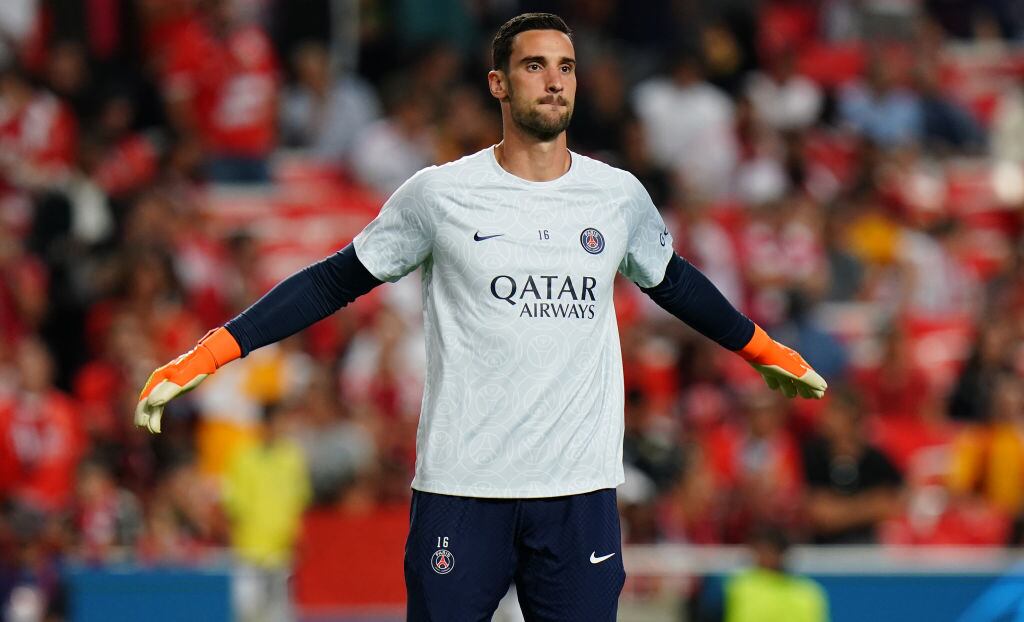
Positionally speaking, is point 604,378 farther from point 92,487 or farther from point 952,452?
point 952,452

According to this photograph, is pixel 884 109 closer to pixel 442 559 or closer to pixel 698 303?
pixel 698 303

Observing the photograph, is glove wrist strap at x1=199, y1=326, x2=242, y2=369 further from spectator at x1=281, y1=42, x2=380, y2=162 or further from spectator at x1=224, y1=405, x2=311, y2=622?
spectator at x1=281, y1=42, x2=380, y2=162

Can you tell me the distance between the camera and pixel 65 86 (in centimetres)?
1448

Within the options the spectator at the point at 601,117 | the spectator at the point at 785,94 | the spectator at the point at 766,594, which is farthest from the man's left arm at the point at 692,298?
the spectator at the point at 785,94

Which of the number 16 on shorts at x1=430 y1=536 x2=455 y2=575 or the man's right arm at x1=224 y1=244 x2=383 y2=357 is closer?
the number 16 on shorts at x1=430 y1=536 x2=455 y2=575

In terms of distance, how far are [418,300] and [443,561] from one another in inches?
319

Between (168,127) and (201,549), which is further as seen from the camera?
(168,127)

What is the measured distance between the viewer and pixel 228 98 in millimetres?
14867

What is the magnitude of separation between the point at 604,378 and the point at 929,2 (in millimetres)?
14788

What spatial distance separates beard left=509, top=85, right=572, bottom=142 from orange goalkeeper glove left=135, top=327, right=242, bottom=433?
97 cm

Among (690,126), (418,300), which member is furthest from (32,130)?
(690,126)

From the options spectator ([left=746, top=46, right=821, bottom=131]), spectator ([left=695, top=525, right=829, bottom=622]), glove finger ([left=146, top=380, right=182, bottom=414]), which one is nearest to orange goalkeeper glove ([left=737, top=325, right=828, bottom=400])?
glove finger ([left=146, top=380, right=182, bottom=414])

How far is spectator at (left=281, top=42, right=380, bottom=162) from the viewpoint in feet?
50.1

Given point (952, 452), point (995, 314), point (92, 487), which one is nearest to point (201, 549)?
point (92, 487)
